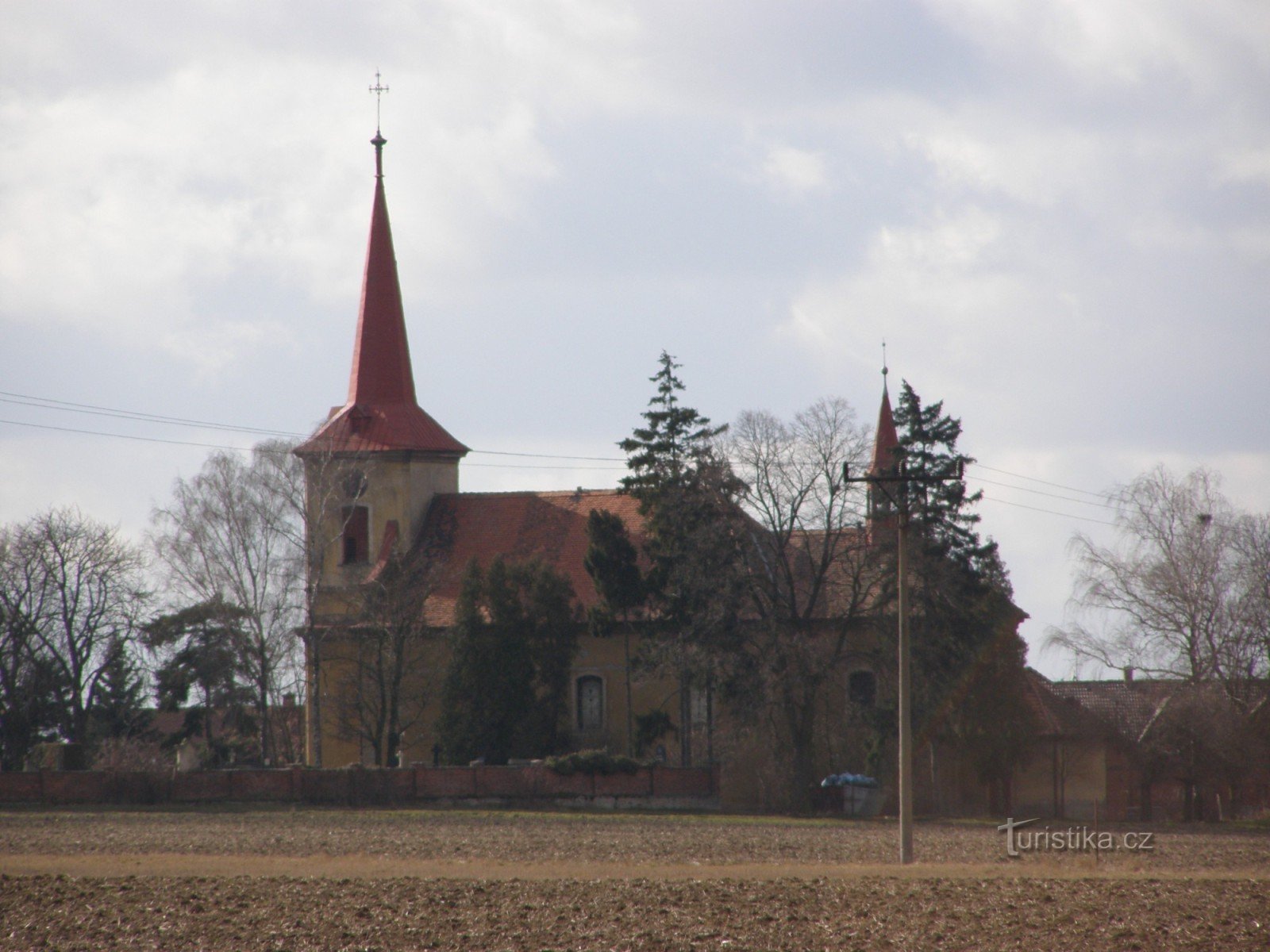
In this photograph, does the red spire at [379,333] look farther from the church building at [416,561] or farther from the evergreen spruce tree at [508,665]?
the evergreen spruce tree at [508,665]

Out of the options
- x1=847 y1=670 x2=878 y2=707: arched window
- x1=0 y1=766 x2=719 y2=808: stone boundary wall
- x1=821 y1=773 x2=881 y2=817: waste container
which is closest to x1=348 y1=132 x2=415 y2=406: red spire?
x1=0 y1=766 x2=719 y2=808: stone boundary wall

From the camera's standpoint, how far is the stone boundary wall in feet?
143

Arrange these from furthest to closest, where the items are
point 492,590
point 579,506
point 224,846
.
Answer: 1. point 579,506
2. point 492,590
3. point 224,846

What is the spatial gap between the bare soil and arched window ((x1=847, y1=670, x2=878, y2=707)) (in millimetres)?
14852

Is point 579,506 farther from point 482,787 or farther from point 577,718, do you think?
point 482,787

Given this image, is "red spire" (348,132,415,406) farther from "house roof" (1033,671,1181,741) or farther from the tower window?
"house roof" (1033,671,1181,741)

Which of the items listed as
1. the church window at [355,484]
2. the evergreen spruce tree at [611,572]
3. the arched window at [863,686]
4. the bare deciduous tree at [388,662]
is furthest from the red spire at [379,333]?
the arched window at [863,686]

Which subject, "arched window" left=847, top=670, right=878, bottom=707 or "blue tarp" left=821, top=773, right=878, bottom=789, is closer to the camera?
"blue tarp" left=821, top=773, right=878, bottom=789

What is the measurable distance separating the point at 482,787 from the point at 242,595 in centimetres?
Result: 1000

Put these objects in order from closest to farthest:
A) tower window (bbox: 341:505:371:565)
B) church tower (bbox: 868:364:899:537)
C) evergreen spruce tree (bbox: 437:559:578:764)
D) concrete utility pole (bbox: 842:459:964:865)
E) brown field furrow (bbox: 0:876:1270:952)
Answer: brown field furrow (bbox: 0:876:1270:952), concrete utility pole (bbox: 842:459:964:865), church tower (bbox: 868:364:899:537), evergreen spruce tree (bbox: 437:559:578:764), tower window (bbox: 341:505:371:565)

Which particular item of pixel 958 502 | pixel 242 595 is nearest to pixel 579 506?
pixel 242 595

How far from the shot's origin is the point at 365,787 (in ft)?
144

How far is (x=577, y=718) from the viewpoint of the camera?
5056 centimetres

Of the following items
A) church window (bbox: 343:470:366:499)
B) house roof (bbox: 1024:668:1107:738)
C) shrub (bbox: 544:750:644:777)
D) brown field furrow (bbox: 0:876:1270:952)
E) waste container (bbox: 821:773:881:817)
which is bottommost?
waste container (bbox: 821:773:881:817)
